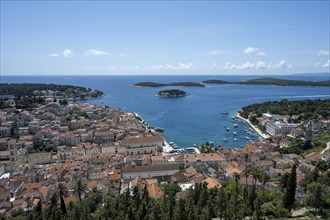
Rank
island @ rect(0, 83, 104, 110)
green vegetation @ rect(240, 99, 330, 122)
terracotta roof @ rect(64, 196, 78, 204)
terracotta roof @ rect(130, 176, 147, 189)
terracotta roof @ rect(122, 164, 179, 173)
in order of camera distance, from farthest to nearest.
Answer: island @ rect(0, 83, 104, 110) < green vegetation @ rect(240, 99, 330, 122) < terracotta roof @ rect(122, 164, 179, 173) < terracotta roof @ rect(130, 176, 147, 189) < terracotta roof @ rect(64, 196, 78, 204)

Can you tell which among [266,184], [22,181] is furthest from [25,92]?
[266,184]

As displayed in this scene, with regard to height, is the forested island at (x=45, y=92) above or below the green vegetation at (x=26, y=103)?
above

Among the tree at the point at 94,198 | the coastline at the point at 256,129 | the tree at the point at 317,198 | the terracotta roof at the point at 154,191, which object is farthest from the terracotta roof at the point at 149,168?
the coastline at the point at 256,129

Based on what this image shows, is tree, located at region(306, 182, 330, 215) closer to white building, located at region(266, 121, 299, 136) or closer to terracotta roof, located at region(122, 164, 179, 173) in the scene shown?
terracotta roof, located at region(122, 164, 179, 173)

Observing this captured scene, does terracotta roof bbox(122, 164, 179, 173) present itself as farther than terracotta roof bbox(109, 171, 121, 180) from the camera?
Yes

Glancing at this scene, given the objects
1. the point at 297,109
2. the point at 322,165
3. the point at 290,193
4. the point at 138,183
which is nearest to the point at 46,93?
the point at 297,109

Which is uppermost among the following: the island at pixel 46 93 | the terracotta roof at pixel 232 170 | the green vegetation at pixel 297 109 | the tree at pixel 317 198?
the island at pixel 46 93

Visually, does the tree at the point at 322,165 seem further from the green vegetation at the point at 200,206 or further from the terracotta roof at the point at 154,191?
the terracotta roof at the point at 154,191

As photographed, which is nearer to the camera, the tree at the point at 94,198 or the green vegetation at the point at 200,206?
the green vegetation at the point at 200,206

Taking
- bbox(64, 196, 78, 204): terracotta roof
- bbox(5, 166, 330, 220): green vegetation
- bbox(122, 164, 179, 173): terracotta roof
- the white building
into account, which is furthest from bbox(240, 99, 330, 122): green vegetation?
bbox(64, 196, 78, 204): terracotta roof

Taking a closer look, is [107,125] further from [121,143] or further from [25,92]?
[25,92]
